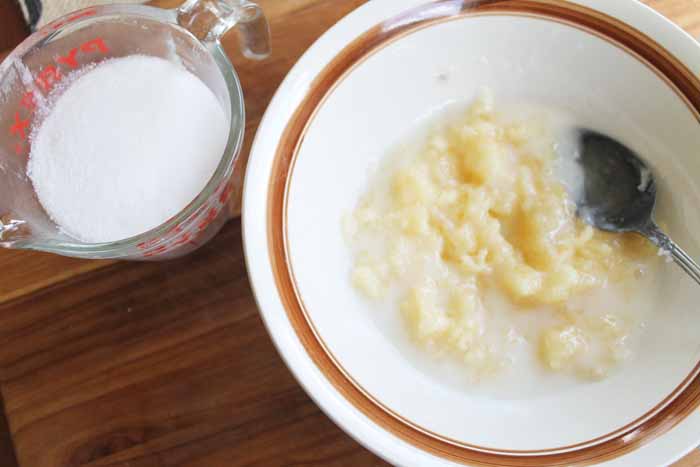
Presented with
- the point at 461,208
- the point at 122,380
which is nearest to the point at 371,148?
the point at 461,208

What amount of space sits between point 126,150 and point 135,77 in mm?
141

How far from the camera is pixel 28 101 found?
41.0 inches

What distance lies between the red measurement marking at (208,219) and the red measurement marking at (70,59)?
36 cm

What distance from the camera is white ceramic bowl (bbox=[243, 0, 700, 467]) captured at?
83cm

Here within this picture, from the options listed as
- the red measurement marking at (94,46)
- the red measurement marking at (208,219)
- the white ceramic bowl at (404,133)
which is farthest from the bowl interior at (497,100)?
the red measurement marking at (94,46)

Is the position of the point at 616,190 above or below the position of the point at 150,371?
above

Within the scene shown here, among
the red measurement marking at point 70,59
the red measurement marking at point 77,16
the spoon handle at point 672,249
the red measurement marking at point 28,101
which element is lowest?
the red measurement marking at point 28,101

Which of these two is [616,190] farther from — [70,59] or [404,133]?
[70,59]

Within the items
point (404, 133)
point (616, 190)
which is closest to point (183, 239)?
point (404, 133)

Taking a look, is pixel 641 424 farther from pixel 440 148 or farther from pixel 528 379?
pixel 440 148

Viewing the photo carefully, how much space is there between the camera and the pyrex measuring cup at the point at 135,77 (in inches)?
36.1

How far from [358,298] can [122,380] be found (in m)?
0.40

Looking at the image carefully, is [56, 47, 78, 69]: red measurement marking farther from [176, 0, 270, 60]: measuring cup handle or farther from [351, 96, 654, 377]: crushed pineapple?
[351, 96, 654, 377]: crushed pineapple

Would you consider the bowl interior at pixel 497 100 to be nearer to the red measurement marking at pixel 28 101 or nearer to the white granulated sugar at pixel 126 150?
the white granulated sugar at pixel 126 150
